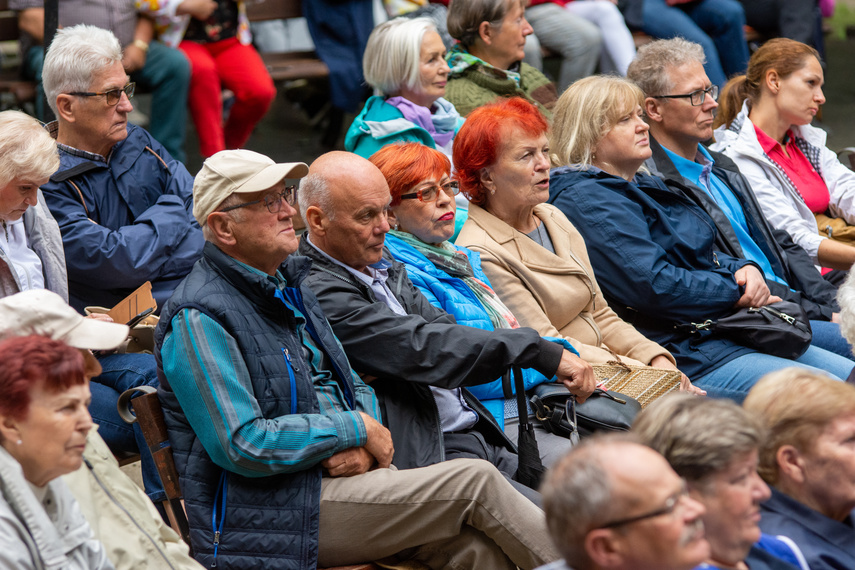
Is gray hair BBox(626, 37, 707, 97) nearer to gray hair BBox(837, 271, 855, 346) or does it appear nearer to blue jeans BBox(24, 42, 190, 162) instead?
gray hair BBox(837, 271, 855, 346)

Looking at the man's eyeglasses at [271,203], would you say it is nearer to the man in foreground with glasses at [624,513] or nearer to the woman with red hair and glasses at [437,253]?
the woman with red hair and glasses at [437,253]

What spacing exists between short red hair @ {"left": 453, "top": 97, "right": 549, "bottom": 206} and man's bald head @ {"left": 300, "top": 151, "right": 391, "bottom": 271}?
76 centimetres

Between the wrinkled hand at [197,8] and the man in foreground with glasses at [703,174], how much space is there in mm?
2388

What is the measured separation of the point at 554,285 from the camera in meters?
3.50

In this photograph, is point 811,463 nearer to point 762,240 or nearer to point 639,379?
point 639,379

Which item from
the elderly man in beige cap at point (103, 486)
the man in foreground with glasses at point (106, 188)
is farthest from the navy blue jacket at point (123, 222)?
the elderly man in beige cap at point (103, 486)

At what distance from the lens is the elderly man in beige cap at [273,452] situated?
7.79ft

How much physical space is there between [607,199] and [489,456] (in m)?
1.32

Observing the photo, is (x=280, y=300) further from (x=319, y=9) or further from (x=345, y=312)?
(x=319, y=9)

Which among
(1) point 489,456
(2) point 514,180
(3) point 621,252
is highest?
(2) point 514,180

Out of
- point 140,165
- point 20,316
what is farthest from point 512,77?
point 20,316

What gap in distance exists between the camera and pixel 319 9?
20.5ft

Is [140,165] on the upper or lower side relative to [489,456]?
upper

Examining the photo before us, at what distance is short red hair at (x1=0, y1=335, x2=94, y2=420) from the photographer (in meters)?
1.85
